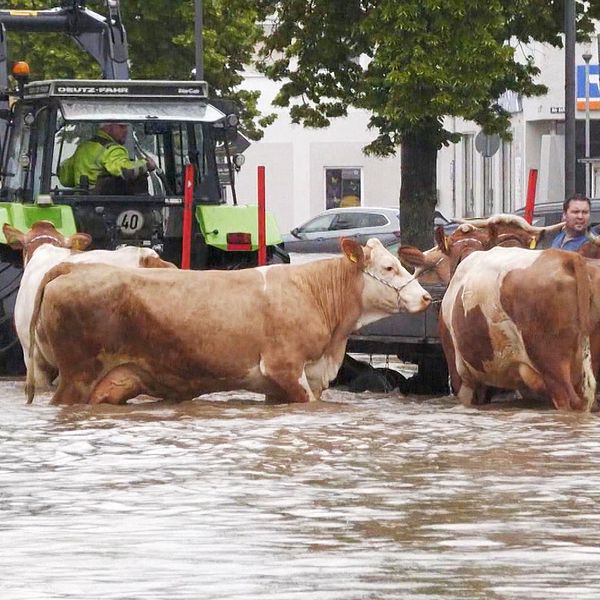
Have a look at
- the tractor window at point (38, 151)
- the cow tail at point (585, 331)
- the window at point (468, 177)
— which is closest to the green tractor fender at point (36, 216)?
the tractor window at point (38, 151)

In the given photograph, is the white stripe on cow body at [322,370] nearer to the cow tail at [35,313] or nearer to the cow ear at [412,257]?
the cow ear at [412,257]

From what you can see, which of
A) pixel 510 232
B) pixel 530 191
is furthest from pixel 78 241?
pixel 530 191

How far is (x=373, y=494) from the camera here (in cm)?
999

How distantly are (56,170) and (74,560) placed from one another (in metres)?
10.5

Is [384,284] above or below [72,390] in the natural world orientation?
above

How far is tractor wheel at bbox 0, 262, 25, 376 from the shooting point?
1797 centimetres

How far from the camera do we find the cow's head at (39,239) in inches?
666

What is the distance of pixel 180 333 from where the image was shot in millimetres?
14242

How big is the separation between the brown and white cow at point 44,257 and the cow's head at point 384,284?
1.51m

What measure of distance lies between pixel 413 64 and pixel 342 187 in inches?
1416

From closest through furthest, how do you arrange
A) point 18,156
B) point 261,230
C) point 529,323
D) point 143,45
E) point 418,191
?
point 529,323 < point 261,230 < point 18,156 < point 418,191 < point 143,45

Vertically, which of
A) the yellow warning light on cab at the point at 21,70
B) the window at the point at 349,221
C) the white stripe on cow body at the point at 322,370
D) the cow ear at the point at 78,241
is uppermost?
the yellow warning light on cab at the point at 21,70

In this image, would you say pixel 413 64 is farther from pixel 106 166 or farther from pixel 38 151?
pixel 106 166

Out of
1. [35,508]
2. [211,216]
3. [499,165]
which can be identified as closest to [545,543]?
[35,508]
